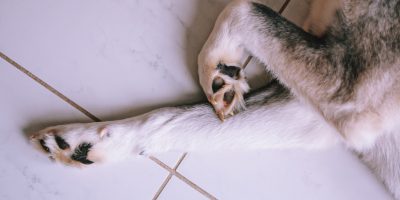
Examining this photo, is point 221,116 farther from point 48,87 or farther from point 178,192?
point 48,87

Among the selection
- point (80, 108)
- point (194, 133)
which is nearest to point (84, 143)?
point (80, 108)

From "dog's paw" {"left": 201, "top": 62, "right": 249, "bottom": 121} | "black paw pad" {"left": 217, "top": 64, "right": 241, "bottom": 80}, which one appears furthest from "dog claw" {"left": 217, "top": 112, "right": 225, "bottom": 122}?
"black paw pad" {"left": 217, "top": 64, "right": 241, "bottom": 80}

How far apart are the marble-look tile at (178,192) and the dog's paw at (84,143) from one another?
0.55 feet

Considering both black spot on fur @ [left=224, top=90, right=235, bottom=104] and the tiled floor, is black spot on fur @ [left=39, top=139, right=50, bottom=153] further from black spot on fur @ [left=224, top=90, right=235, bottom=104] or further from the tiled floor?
black spot on fur @ [left=224, top=90, right=235, bottom=104]

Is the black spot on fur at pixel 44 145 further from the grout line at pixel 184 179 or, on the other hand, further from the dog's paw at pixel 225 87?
the dog's paw at pixel 225 87

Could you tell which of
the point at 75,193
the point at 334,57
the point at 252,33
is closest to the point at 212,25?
the point at 252,33

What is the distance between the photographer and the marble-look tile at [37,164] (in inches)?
52.4

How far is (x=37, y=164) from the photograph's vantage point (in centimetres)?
134

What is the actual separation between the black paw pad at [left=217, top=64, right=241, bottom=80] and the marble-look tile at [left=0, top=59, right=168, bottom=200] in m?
0.40

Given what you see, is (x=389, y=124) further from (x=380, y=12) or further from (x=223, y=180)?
(x=223, y=180)

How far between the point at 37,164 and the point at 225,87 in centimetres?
64

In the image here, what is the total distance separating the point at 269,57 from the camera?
1235 mm

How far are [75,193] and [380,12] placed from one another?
1.04m

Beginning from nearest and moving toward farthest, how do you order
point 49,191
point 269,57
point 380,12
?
point 380,12
point 269,57
point 49,191
